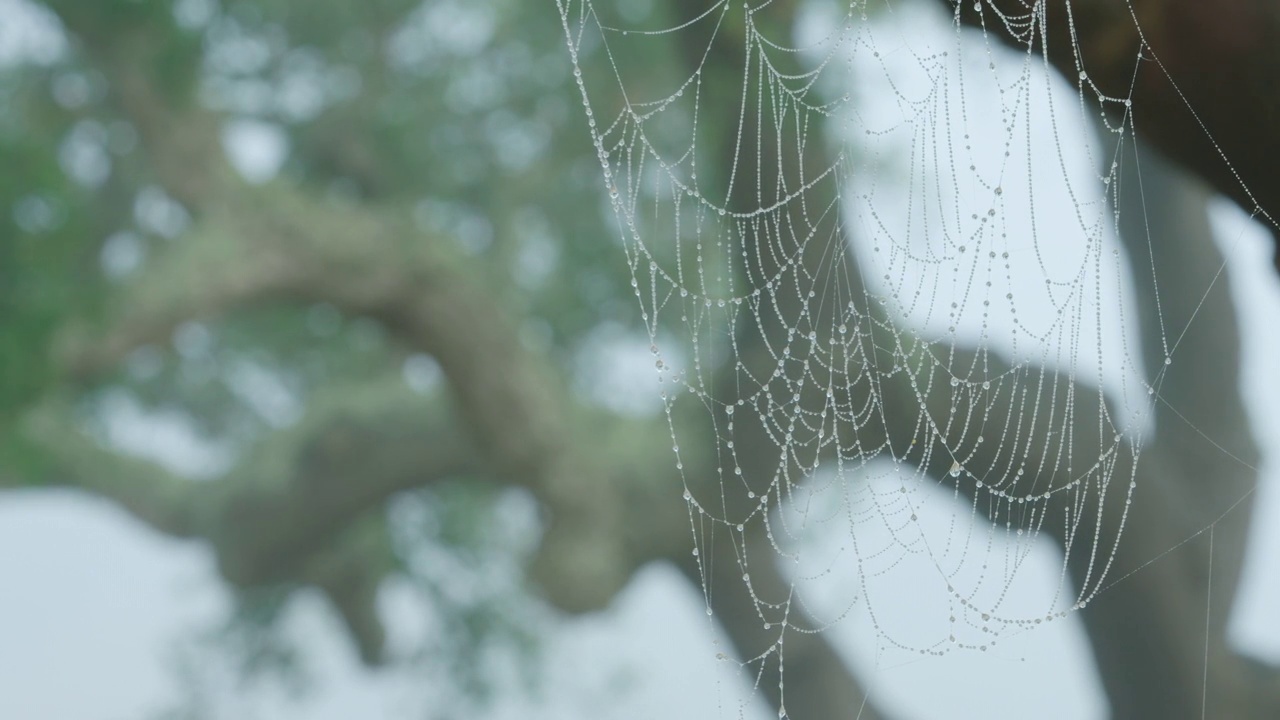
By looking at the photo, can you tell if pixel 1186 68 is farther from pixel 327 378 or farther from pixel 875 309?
pixel 327 378

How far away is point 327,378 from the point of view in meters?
2.40

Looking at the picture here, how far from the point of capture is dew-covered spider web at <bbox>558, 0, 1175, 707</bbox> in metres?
1.79

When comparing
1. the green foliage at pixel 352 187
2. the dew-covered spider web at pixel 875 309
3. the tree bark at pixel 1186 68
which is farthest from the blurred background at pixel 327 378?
the tree bark at pixel 1186 68

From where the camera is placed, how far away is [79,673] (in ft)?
7.16

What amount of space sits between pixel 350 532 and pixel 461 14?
0.97 metres

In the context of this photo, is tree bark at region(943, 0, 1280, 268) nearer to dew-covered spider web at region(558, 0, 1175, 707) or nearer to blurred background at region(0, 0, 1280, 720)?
dew-covered spider web at region(558, 0, 1175, 707)

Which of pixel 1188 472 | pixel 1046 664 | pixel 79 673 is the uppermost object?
pixel 1188 472

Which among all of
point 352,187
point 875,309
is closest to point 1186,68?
point 875,309

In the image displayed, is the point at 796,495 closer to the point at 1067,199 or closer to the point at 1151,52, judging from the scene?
the point at 1067,199

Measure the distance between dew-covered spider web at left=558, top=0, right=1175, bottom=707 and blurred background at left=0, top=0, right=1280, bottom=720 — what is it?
0.46 ft

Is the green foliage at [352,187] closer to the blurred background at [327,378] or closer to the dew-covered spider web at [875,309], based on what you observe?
the blurred background at [327,378]

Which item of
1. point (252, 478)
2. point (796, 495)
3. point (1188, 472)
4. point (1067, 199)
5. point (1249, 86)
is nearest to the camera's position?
point (1249, 86)

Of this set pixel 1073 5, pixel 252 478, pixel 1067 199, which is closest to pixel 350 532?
pixel 252 478

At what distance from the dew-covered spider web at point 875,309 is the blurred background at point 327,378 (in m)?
0.14
